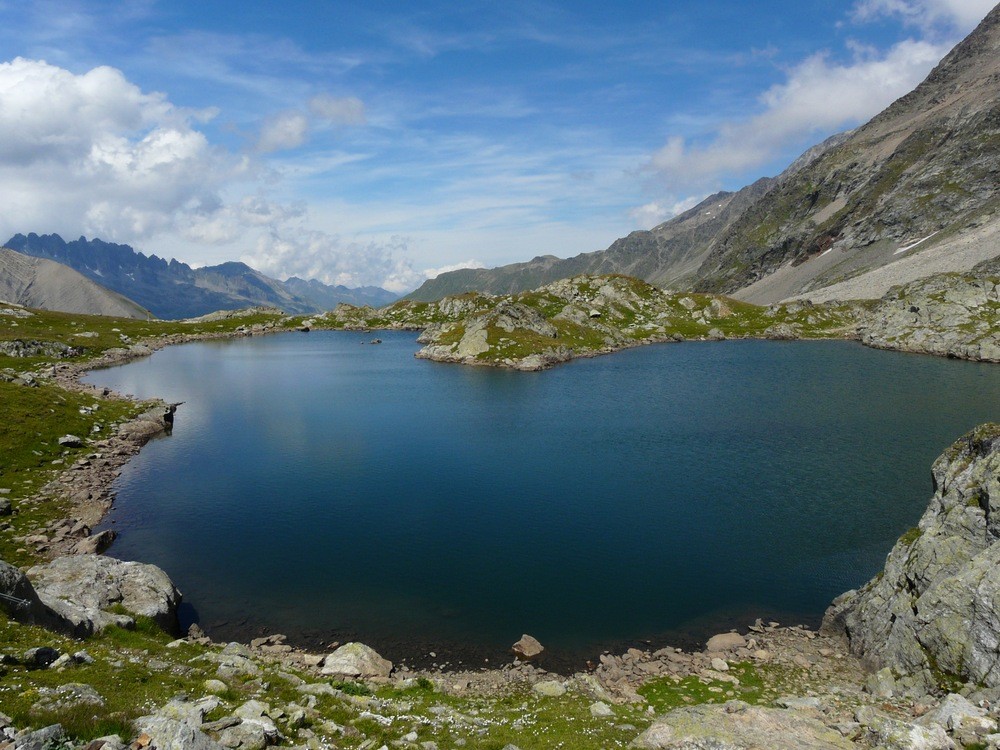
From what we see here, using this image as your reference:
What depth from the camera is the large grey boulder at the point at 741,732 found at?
19969 millimetres

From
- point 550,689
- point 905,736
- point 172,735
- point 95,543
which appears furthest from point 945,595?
point 95,543

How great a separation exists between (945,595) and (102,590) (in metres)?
47.3

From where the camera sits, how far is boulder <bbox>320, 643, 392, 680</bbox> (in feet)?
96.7

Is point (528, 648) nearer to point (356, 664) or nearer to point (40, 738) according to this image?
point (356, 664)

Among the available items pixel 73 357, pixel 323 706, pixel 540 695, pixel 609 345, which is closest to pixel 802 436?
pixel 540 695

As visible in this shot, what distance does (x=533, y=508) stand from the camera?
54.7 m

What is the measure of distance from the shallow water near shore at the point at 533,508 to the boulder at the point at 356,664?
120 inches

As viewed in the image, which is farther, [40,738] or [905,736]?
[905,736]

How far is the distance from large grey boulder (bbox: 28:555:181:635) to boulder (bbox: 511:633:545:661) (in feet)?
72.7

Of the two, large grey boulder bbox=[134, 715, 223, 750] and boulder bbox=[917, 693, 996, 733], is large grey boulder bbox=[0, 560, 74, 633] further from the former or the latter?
boulder bbox=[917, 693, 996, 733]

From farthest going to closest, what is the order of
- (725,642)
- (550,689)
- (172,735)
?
(725,642)
(550,689)
(172,735)

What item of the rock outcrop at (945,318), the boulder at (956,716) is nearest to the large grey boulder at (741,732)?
the boulder at (956,716)

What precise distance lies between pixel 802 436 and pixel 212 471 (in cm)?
7965

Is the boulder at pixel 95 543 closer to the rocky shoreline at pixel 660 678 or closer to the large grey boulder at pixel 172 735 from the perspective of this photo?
the rocky shoreline at pixel 660 678
